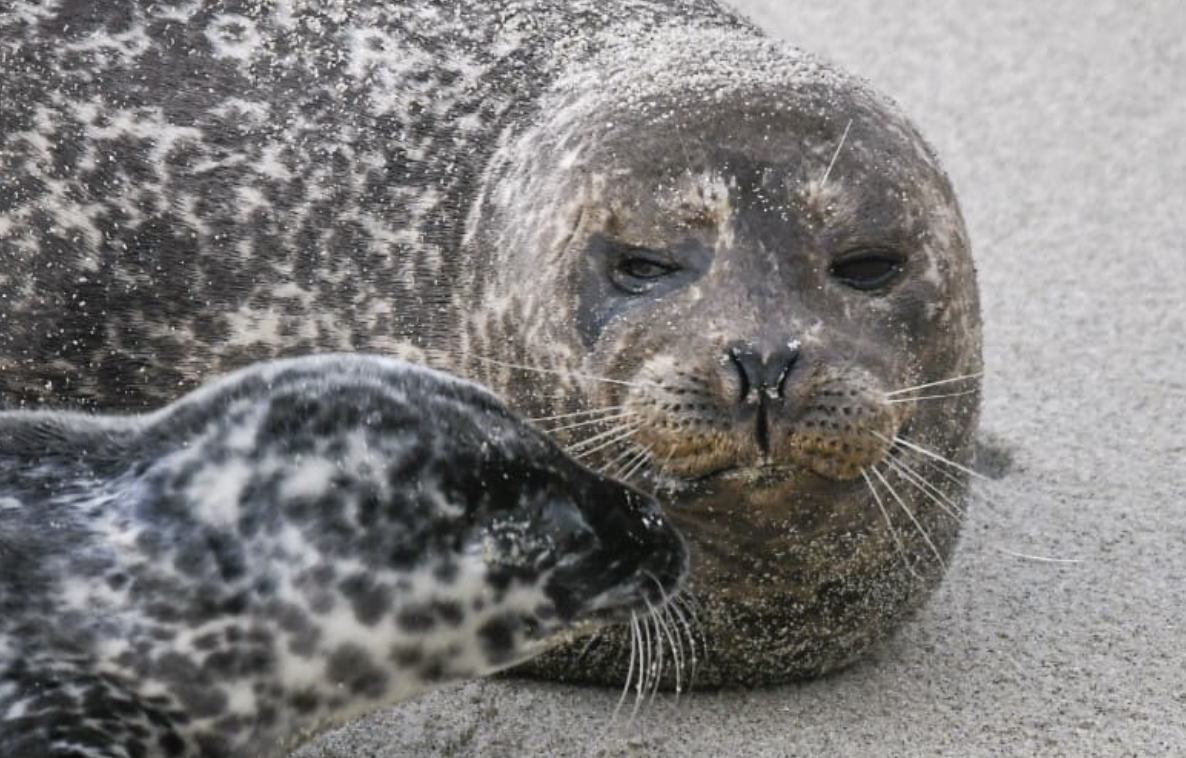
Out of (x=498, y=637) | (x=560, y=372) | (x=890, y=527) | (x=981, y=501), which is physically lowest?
(x=498, y=637)

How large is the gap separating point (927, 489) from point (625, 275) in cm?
Answer: 97

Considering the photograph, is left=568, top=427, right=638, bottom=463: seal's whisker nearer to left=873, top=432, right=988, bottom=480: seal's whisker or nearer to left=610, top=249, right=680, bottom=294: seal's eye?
left=610, top=249, right=680, bottom=294: seal's eye

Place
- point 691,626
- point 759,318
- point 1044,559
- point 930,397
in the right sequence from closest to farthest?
point 759,318, point 930,397, point 691,626, point 1044,559

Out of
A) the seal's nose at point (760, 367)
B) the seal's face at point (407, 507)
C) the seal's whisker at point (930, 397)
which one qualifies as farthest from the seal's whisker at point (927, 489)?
the seal's face at point (407, 507)

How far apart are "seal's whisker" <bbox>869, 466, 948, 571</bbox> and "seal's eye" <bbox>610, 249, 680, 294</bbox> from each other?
0.65 metres

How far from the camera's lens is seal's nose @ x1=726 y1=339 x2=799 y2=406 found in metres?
5.32

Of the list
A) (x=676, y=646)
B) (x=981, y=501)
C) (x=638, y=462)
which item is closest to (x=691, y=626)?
(x=676, y=646)

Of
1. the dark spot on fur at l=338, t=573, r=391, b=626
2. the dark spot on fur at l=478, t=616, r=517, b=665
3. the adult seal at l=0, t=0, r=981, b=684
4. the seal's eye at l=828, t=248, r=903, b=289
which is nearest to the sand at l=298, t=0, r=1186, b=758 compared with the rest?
the adult seal at l=0, t=0, r=981, b=684

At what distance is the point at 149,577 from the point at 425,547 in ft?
1.77

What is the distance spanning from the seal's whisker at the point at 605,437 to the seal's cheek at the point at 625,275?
228mm

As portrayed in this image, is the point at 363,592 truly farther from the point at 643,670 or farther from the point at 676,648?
the point at 676,648

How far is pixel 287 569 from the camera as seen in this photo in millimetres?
4816

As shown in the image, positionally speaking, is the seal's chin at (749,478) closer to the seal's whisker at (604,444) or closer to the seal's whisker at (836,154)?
the seal's whisker at (604,444)

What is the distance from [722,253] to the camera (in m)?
5.62
